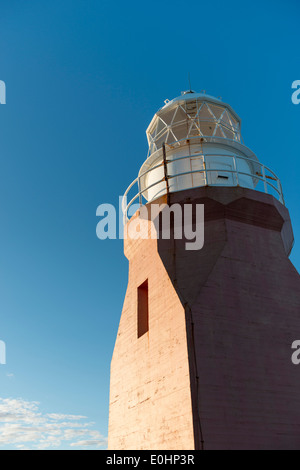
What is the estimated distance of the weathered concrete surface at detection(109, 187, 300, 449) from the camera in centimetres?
959

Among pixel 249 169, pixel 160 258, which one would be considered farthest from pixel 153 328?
Result: pixel 249 169

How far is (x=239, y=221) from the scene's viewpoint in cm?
1265

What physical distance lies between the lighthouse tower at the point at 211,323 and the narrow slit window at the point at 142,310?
0.04m

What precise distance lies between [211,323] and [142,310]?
3.48 metres

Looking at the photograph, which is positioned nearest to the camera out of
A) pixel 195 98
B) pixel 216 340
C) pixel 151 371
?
pixel 216 340

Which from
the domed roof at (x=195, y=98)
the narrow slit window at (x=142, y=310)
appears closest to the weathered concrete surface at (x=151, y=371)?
the narrow slit window at (x=142, y=310)

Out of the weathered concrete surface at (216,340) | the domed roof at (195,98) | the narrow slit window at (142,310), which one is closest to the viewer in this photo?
the weathered concrete surface at (216,340)

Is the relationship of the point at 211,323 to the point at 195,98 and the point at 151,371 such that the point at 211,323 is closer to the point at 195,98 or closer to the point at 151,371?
the point at 151,371

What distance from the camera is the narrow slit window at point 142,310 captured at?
13.1 metres

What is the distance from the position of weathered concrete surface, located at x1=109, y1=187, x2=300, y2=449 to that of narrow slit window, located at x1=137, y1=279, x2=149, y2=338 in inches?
10.7

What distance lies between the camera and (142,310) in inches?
531
